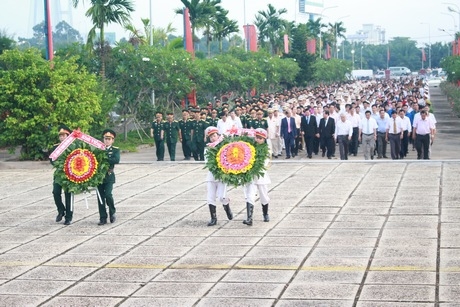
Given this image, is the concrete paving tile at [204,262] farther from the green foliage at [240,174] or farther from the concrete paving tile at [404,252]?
the green foliage at [240,174]

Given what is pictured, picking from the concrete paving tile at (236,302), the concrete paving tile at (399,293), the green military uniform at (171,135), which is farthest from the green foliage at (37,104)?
the concrete paving tile at (399,293)

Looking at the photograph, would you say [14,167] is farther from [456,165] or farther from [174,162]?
[456,165]

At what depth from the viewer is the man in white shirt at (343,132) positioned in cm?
2936

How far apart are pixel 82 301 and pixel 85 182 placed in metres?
6.09

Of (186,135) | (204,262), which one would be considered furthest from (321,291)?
(186,135)

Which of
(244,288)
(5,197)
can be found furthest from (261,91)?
(244,288)

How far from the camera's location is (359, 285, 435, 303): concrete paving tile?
460 inches

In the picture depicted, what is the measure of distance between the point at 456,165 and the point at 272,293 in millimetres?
15510

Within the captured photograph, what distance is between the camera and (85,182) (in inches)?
705

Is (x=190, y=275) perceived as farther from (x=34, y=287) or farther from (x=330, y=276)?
(x=34, y=287)

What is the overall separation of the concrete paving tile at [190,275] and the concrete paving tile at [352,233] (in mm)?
3129

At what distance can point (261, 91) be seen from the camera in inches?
2795

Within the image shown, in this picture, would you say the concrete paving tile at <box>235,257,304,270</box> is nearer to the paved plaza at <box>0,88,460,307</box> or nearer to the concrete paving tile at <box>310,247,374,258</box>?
the paved plaza at <box>0,88,460,307</box>

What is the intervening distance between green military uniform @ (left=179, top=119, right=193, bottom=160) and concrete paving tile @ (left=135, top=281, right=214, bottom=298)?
18.1 meters
